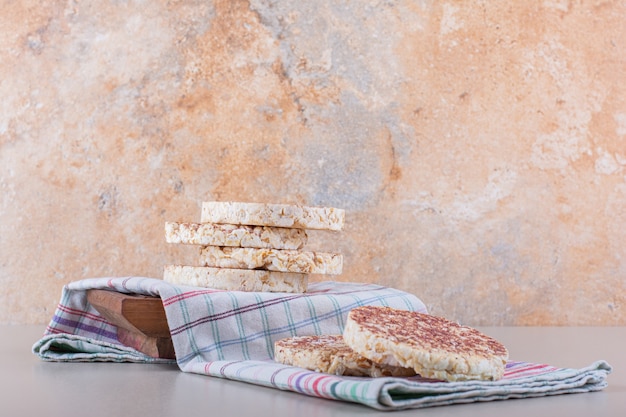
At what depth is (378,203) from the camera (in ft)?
13.9

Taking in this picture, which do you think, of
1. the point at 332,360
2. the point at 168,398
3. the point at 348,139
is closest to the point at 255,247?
the point at 332,360

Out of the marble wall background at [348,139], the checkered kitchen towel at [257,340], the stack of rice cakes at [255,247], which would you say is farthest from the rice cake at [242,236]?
the marble wall background at [348,139]

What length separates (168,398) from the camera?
193 centimetres

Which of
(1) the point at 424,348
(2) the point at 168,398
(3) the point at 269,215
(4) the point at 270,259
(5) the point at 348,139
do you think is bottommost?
(2) the point at 168,398

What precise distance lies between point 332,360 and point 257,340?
47cm

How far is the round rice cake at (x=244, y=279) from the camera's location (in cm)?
265

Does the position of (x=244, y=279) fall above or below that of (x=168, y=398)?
above

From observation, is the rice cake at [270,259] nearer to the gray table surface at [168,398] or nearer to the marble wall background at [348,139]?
the gray table surface at [168,398]

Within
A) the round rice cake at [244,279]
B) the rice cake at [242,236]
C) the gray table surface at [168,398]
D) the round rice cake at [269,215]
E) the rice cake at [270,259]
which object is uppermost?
the round rice cake at [269,215]

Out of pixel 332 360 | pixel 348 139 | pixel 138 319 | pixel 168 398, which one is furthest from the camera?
pixel 348 139

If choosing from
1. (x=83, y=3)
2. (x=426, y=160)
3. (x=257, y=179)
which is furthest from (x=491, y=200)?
(x=83, y=3)

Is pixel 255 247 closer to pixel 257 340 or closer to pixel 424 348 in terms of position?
pixel 257 340

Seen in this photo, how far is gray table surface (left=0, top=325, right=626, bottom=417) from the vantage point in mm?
1774

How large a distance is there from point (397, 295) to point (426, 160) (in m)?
1.51
